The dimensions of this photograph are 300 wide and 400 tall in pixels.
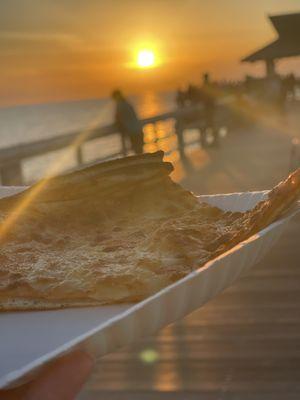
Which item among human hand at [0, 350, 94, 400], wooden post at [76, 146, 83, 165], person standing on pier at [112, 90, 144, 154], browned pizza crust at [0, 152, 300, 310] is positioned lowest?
human hand at [0, 350, 94, 400]

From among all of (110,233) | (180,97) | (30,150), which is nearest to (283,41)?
(180,97)

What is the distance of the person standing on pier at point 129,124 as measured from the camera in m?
10.3

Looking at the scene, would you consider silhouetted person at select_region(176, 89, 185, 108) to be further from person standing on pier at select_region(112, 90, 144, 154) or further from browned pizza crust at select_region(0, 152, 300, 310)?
browned pizza crust at select_region(0, 152, 300, 310)

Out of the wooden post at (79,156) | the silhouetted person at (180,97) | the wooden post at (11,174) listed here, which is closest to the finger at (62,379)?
the wooden post at (11,174)

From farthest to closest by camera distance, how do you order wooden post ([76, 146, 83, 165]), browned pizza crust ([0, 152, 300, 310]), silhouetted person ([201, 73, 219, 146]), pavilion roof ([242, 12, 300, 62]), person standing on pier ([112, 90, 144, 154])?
pavilion roof ([242, 12, 300, 62]), silhouetted person ([201, 73, 219, 146]), person standing on pier ([112, 90, 144, 154]), wooden post ([76, 146, 83, 165]), browned pizza crust ([0, 152, 300, 310])

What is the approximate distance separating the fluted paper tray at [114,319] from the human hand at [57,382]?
28mm

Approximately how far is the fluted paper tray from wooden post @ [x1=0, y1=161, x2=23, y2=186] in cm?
513

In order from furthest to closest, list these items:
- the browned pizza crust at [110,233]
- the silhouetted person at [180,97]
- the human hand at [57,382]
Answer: the silhouetted person at [180,97] → the browned pizza crust at [110,233] → the human hand at [57,382]

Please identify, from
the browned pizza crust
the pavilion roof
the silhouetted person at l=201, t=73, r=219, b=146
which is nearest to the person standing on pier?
the silhouetted person at l=201, t=73, r=219, b=146

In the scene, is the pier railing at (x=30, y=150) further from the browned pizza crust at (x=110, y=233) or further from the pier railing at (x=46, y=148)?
the browned pizza crust at (x=110, y=233)

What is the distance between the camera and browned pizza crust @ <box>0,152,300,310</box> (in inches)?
48.0

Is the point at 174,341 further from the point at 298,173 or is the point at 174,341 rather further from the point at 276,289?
the point at 298,173

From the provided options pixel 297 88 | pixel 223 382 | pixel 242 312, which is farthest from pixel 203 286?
pixel 297 88

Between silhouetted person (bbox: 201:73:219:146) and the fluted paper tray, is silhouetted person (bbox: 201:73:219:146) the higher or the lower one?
the higher one
